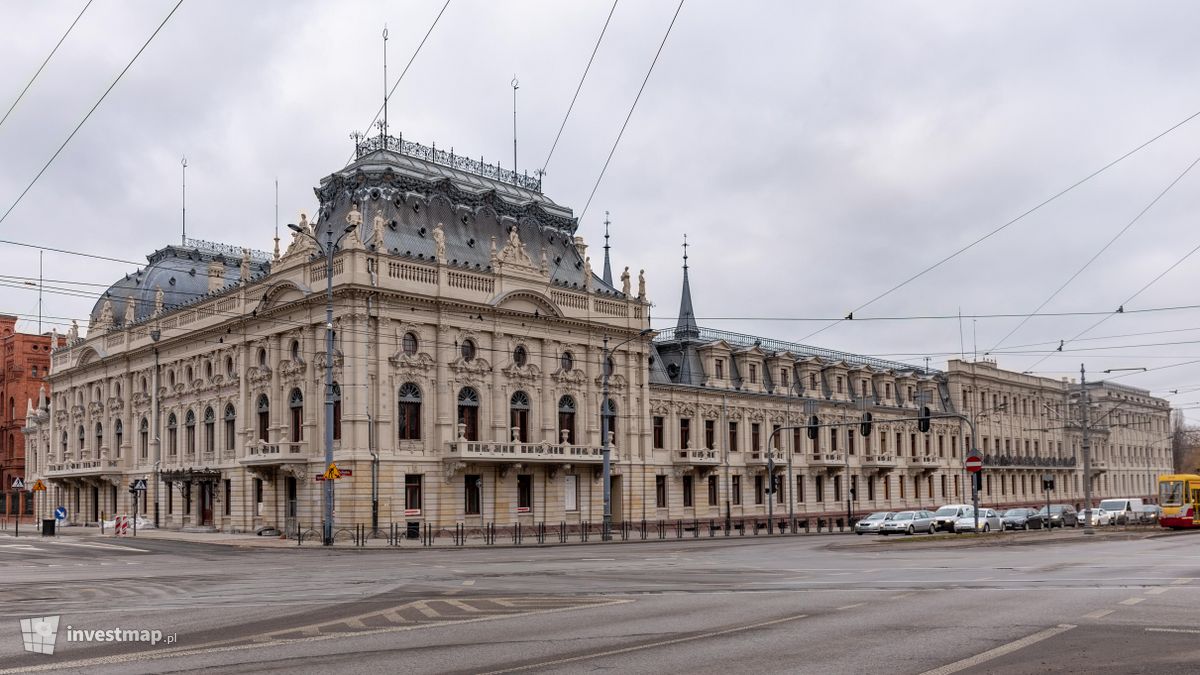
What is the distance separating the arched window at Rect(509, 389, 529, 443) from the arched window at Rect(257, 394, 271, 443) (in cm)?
1246

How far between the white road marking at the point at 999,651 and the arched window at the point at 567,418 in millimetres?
45642

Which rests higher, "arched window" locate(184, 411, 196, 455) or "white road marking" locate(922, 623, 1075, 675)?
"arched window" locate(184, 411, 196, 455)

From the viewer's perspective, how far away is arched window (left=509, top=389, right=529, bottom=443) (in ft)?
189

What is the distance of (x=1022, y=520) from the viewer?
209ft

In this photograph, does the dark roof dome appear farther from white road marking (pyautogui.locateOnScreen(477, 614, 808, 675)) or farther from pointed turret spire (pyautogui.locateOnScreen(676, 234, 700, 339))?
white road marking (pyautogui.locateOnScreen(477, 614, 808, 675))

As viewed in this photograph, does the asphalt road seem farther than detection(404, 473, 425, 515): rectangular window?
No

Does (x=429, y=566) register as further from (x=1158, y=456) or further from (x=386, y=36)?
(x=1158, y=456)

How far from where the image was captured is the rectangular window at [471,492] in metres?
54.4

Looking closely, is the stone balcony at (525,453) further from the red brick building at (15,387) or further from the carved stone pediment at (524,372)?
the red brick building at (15,387)

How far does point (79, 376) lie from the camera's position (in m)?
76.5

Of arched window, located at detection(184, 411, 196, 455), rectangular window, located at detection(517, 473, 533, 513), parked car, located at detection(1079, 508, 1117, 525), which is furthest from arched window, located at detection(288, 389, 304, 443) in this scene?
parked car, located at detection(1079, 508, 1117, 525)

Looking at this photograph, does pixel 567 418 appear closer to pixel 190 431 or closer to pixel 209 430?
pixel 209 430

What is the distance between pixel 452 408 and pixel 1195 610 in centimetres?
4071

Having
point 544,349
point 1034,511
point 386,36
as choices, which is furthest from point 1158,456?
point 386,36
